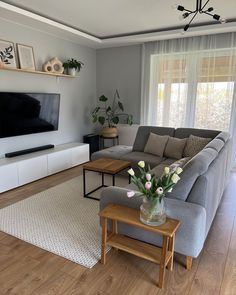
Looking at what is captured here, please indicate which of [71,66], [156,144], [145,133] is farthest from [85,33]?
[156,144]

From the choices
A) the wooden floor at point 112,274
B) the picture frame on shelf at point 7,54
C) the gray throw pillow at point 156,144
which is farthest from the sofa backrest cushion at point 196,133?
the picture frame on shelf at point 7,54

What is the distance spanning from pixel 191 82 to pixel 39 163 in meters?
3.31

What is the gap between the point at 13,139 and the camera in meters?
4.14

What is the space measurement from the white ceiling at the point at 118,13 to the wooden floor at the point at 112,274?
10.0ft

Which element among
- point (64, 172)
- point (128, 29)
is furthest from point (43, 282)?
point (128, 29)

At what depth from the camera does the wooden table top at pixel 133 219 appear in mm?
1702

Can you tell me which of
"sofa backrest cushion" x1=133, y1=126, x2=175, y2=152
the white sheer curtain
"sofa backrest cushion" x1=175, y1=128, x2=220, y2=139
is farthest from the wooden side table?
the white sheer curtain

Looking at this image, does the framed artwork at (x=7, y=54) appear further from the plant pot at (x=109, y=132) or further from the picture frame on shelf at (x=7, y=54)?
the plant pot at (x=109, y=132)

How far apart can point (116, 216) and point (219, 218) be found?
1.63 metres

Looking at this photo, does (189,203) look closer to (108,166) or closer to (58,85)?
(108,166)

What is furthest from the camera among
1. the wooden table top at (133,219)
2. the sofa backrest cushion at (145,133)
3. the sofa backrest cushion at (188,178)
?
the sofa backrest cushion at (145,133)

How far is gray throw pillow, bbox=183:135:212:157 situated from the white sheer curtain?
1091 millimetres

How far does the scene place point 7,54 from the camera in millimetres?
3822

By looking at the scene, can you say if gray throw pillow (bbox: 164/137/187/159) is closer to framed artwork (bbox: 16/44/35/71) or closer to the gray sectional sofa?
the gray sectional sofa
